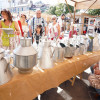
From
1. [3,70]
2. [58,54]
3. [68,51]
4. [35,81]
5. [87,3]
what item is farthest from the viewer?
[87,3]

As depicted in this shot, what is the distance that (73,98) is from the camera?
5.10 ft

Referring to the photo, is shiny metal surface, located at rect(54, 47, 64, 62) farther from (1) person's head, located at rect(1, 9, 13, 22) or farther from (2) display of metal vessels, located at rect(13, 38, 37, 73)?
(1) person's head, located at rect(1, 9, 13, 22)

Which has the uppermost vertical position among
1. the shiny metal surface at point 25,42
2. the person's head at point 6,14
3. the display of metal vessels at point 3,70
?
the person's head at point 6,14

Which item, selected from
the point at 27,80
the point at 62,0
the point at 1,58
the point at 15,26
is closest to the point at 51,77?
the point at 27,80

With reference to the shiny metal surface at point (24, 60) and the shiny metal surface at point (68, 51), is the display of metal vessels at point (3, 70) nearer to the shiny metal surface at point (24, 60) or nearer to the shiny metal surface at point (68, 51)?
the shiny metal surface at point (24, 60)

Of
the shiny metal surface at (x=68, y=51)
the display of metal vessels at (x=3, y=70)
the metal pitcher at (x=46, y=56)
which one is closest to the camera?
the display of metal vessels at (x=3, y=70)

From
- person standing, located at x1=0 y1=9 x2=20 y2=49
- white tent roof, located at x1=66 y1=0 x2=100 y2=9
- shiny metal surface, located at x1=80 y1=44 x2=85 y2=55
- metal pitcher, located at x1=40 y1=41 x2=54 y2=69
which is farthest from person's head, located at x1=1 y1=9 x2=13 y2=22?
white tent roof, located at x1=66 y1=0 x2=100 y2=9

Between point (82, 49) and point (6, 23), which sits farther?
point (6, 23)

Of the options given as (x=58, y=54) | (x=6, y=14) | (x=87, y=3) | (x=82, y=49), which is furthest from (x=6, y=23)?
(x=87, y=3)

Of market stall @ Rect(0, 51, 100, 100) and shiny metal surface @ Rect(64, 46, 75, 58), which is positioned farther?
shiny metal surface @ Rect(64, 46, 75, 58)

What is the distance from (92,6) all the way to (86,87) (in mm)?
2055

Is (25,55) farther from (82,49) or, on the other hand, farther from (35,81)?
(82,49)

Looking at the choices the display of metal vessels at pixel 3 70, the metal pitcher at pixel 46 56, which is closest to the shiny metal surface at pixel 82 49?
the metal pitcher at pixel 46 56

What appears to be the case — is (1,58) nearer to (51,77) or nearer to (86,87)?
(51,77)
